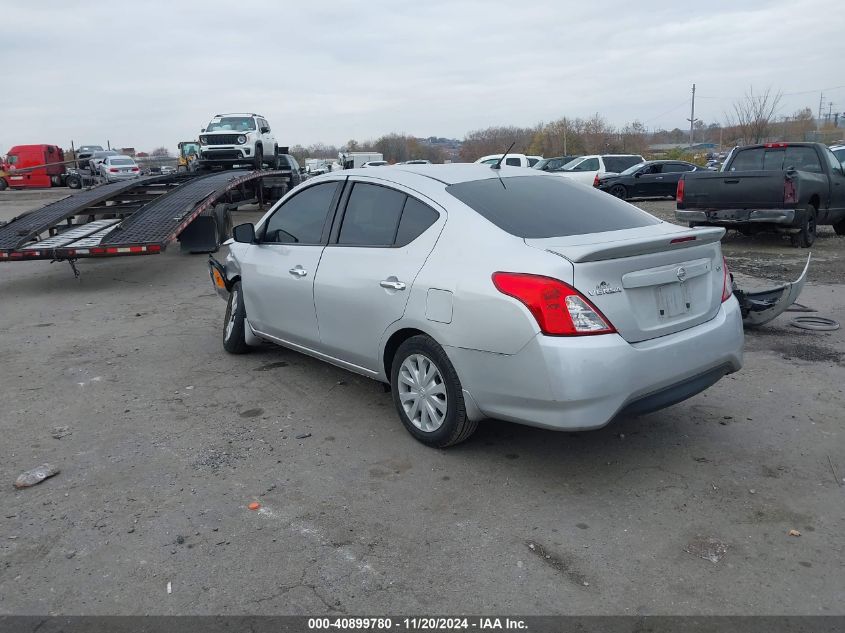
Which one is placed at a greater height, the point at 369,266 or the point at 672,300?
the point at 369,266

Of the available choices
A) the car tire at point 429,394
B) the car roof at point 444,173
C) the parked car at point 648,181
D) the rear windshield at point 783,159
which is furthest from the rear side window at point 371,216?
the parked car at point 648,181

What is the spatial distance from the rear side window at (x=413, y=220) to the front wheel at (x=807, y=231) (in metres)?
9.60

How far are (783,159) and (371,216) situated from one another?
10410mm

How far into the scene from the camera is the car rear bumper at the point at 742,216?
1118 cm

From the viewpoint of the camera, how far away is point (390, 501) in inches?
148

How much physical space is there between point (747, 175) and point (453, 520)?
32.4 feet

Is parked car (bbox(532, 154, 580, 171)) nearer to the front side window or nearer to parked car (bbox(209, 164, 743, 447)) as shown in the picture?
the front side window

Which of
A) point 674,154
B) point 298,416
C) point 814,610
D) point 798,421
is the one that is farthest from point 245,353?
point 674,154

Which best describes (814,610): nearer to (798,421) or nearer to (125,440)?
(798,421)

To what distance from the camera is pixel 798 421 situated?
15.2ft

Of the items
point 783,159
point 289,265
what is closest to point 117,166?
point 783,159

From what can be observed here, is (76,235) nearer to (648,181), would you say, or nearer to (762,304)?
(762,304)

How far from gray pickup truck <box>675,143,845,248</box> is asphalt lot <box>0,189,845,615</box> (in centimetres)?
584

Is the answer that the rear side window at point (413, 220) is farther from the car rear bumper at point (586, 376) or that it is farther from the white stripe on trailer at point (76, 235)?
the white stripe on trailer at point (76, 235)
